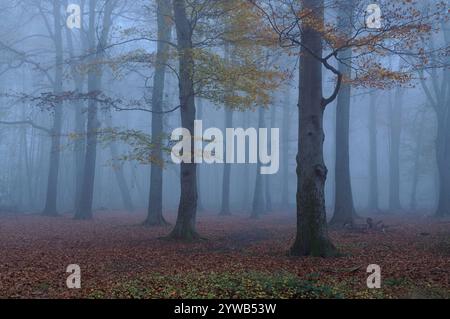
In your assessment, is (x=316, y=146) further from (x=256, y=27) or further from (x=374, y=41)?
(x=256, y=27)

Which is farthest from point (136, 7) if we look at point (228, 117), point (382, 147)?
point (382, 147)

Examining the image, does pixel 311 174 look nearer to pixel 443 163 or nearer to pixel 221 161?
pixel 221 161

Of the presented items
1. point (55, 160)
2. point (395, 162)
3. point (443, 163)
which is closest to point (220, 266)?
point (443, 163)

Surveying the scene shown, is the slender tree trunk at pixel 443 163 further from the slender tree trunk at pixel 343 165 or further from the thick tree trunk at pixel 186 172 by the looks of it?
the thick tree trunk at pixel 186 172

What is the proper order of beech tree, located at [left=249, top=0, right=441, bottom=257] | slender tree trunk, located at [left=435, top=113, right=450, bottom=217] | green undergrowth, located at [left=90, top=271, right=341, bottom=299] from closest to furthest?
1. green undergrowth, located at [left=90, top=271, right=341, bottom=299]
2. beech tree, located at [left=249, top=0, right=441, bottom=257]
3. slender tree trunk, located at [left=435, top=113, right=450, bottom=217]

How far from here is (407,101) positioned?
175ft

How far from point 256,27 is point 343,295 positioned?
8695 millimetres

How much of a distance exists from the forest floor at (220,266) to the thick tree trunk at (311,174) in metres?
0.49

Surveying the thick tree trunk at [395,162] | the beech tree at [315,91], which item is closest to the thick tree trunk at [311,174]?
the beech tree at [315,91]

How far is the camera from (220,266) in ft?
33.1

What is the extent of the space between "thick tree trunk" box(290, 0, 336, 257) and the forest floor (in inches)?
19.2

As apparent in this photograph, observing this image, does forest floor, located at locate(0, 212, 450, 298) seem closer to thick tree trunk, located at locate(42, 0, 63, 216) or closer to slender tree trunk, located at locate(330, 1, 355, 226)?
slender tree trunk, located at locate(330, 1, 355, 226)

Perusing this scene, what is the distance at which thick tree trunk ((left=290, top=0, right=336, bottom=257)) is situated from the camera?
1120cm

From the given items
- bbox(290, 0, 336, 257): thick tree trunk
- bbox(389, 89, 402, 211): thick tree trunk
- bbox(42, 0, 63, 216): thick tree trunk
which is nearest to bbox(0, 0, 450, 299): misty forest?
bbox(290, 0, 336, 257): thick tree trunk
